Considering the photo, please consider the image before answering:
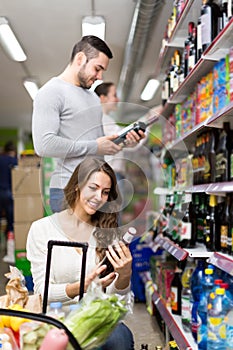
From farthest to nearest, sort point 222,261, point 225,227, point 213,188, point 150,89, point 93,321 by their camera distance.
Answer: point 150,89 → point 225,227 → point 213,188 → point 222,261 → point 93,321

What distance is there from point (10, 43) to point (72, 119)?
373cm

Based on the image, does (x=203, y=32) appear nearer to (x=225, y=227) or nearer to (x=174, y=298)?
(x=225, y=227)

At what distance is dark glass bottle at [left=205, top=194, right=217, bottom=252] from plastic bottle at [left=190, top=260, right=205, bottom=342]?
0.43 ft

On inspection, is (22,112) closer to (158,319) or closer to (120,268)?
(158,319)

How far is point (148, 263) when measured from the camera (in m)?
4.80

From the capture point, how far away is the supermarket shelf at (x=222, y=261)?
2088mm

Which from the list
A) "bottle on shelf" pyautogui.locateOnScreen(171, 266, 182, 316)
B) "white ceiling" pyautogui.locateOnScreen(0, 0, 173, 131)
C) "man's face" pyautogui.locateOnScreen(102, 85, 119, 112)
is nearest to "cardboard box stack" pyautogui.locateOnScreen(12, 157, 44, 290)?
"white ceiling" pyautogui.locateOnScreen(0, 0, 173, 131)

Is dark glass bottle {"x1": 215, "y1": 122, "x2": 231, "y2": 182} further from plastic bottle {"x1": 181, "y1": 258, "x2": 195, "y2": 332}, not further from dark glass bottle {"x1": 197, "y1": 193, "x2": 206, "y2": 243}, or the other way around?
plastic bottle {"x1": 181, "y1": 258, "x2": 195, "y2": 332}

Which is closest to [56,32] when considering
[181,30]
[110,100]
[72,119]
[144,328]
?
[181,30]

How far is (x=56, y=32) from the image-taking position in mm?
5418

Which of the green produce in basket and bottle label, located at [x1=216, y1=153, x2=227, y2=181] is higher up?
bottle label, located at [x1=216, y1=153, x2=227, y2=181]

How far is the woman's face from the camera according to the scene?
1.84 meters

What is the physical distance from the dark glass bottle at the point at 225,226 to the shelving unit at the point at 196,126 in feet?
0.18

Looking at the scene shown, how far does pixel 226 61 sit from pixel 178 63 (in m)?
1.12
